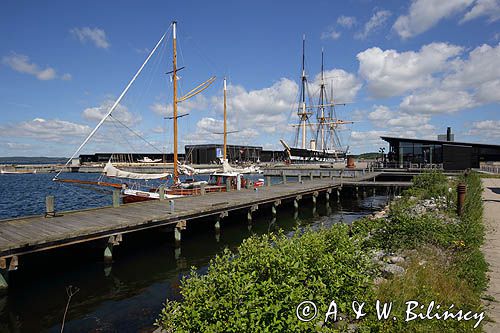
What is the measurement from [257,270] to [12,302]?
914 cm

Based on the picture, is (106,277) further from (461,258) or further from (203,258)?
(461,258)

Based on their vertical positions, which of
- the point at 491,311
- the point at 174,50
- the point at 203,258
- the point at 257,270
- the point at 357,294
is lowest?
the point at 203,258

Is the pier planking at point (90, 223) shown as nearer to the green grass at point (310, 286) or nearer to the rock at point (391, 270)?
the green grass at point (310, 286)

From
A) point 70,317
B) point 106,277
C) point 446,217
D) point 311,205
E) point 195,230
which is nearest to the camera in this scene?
point 70,317

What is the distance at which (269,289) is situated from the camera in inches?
159

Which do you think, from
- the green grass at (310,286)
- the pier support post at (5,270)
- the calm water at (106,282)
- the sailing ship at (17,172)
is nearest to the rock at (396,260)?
the green grass at (310,286)

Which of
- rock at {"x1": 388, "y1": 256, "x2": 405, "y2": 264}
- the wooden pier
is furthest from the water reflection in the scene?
rock at {"x1": 388, "y1": 256, "x2": 405, "y2": 264}

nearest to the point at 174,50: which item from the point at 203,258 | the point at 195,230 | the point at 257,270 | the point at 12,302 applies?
the point at 195,230

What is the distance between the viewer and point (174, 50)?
25.2 m

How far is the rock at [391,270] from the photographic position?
6818 mm

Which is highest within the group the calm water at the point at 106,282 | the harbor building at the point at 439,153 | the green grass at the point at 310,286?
the harbor building at the point at 439,153

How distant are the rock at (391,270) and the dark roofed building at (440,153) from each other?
132ft

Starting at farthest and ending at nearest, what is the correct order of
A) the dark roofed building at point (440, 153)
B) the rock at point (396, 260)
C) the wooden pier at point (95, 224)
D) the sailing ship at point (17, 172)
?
the sailing ship at point (17, 172) → the dark roofed building at point (440, 153) → the wooden pier at point (95, 224) → the rock at point (396, 260)

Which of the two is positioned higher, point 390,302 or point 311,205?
point 390,302
